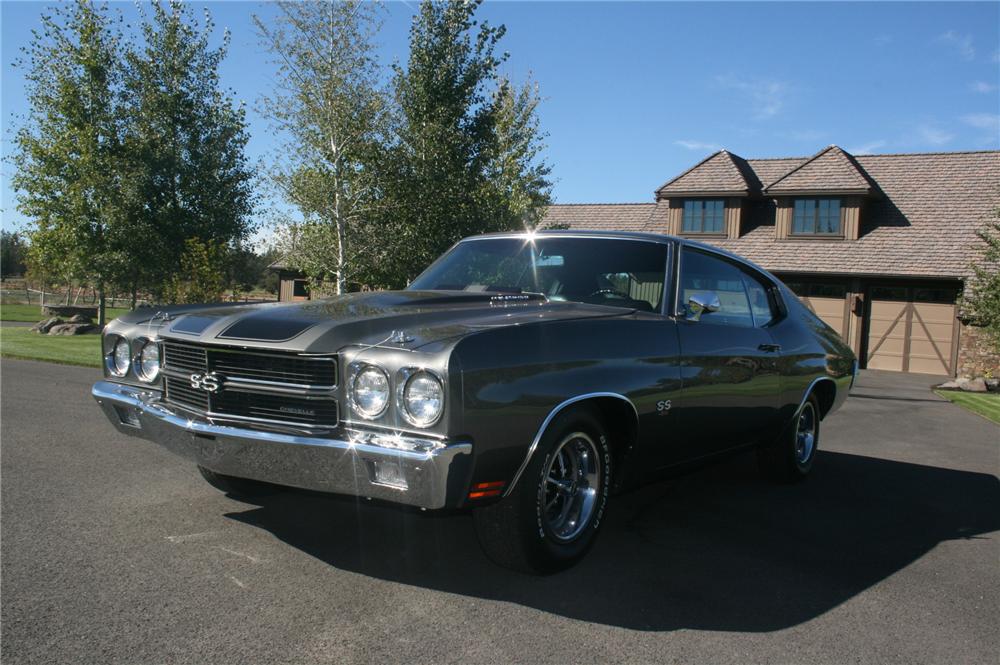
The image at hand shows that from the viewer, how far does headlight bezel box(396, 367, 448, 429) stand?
9.46 feet

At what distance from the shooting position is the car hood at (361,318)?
3188 millimetres

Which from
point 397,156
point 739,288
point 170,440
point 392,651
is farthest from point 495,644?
point 397,156

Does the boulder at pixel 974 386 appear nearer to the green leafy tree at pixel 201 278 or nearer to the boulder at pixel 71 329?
the green leafy tree at pixel 201 278

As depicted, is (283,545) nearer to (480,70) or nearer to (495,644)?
(495,644)

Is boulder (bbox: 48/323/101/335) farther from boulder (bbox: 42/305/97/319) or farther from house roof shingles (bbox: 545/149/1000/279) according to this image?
house roof shingles (bbox: 545/149/1000/279)

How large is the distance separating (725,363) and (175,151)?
26068 millimetres

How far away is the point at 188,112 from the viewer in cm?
2698

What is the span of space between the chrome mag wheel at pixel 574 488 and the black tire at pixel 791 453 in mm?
2408

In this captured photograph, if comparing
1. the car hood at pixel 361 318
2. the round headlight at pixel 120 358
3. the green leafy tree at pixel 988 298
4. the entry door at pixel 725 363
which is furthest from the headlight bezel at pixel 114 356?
the green leafy tree at pixel 988 298

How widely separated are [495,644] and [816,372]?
4.00 meters

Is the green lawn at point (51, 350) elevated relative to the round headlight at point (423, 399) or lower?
lower

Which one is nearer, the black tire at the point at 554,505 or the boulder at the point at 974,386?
the black tire at the point at 554,505

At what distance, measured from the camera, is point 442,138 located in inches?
606

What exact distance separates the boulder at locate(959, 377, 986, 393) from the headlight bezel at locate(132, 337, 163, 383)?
19237 mm
